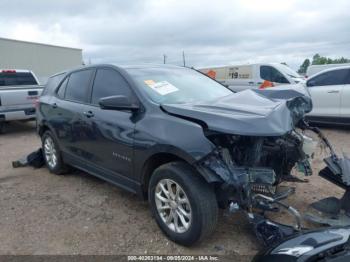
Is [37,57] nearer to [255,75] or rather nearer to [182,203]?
[255,75]

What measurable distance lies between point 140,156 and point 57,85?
2649mm

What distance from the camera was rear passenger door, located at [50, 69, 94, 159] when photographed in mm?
4418

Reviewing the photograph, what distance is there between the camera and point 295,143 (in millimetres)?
3428

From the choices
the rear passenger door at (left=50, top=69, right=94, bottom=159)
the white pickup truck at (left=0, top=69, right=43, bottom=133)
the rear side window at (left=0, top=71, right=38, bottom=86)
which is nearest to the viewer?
the rear passenger door at (left=50, top=69, right=94, bottom=159)

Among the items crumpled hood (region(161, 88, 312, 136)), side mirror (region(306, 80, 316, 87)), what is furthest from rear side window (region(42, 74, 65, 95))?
side mirror (region(306, 80, 316, 87))

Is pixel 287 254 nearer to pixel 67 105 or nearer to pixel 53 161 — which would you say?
pixel 67 105

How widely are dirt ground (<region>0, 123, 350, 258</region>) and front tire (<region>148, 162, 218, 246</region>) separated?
0.17 meters

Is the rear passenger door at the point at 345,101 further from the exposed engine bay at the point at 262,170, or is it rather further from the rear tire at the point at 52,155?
the rear tire at the point at 52,155

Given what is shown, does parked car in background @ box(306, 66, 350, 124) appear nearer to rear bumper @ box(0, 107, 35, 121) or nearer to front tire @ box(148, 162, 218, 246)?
front tire @ box(148, 162, 218, 246)

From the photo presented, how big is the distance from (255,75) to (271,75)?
725 millimetres

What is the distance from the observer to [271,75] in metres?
13.4

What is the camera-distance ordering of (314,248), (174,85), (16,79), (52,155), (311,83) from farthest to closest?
(16,79) → (311,83) → (52,155) → (174,85) → (314,248)

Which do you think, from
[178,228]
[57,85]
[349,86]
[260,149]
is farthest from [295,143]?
[349,86]

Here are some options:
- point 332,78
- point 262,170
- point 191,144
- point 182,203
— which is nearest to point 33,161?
point 182,203
